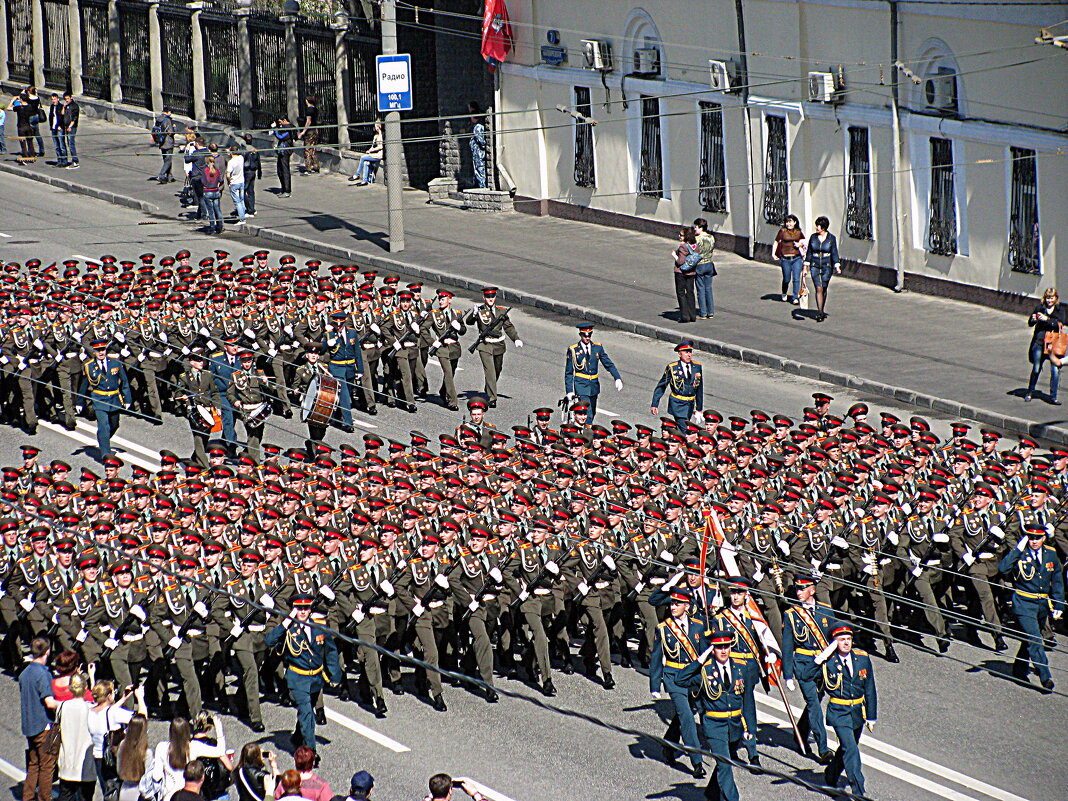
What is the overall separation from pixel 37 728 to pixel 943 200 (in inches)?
756

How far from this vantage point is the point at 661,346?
27094 millimetres

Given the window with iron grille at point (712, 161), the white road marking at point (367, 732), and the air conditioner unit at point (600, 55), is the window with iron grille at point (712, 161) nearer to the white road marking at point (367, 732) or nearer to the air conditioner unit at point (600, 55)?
the air conditioner unit at point (600, 55)

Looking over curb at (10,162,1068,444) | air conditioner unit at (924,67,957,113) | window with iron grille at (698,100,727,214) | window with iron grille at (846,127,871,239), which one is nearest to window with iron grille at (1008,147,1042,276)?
air conditioner unit at (924,67,957,113)

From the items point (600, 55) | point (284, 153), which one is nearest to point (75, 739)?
point (600, 55)

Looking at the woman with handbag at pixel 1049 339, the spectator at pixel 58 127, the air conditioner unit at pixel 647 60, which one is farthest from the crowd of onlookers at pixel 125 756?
the spectator at pixel 58 127

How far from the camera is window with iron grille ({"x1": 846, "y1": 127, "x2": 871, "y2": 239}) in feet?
99.5

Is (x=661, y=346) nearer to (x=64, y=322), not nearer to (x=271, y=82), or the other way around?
(x=64, y=322)

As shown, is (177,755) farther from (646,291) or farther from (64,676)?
(646,291)

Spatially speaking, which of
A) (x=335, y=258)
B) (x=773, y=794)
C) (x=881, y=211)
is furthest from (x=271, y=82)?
(x=773, y=794)

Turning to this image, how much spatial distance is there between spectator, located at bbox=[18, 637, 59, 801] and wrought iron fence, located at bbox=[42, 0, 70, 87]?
120ft

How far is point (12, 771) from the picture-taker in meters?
14.7

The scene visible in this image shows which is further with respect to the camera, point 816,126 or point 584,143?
point 584,143

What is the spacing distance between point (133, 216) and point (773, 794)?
82.7 feet

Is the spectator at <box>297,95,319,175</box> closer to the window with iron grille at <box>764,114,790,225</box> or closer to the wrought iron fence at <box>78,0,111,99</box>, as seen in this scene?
the wrought iron fence at <box>78,0,111,99</box>
